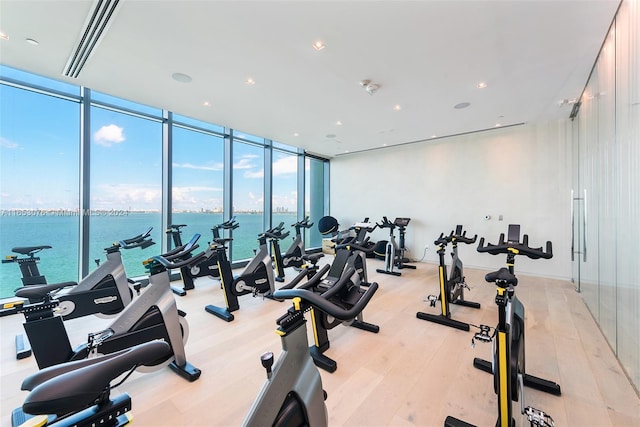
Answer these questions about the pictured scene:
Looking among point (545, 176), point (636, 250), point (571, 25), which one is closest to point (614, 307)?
point (636, 250)

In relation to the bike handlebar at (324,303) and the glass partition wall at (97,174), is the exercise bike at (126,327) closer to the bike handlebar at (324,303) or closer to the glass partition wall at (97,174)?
the bike handlebar at (324,303)

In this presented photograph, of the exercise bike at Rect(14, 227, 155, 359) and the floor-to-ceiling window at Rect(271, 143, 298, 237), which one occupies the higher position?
the floor-to-ceiling window at Rect(271, 143, 298, 237)

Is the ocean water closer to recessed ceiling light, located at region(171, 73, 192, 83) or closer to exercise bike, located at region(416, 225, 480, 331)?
recessed ceiling light, located at region(171, 73, 192, 83)

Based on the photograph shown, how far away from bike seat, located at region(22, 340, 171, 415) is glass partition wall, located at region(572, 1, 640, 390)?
3.36 meters

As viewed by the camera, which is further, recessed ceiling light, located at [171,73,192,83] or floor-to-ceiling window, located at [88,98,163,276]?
floor-to-ceiling window, located at [88,98,163,276]

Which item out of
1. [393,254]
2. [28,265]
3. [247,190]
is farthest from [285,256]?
[28,265]

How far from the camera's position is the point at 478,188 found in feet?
20.2

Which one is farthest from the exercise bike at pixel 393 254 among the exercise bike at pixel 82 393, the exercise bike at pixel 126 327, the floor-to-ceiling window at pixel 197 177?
the exercise bike at pixel 82 393

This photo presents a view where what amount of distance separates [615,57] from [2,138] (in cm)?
744

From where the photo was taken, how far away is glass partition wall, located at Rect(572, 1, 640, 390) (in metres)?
2.10

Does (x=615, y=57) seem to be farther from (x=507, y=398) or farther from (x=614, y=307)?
(x=507, y=398)

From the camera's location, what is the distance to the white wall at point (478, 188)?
17.3 feet

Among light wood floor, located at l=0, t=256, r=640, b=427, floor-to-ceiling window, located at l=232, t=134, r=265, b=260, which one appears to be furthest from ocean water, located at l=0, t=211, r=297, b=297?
floor-to-ceiling window, located at l=232, t=134, r=265, b=260

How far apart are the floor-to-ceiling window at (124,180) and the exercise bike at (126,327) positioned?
7.84 feet
